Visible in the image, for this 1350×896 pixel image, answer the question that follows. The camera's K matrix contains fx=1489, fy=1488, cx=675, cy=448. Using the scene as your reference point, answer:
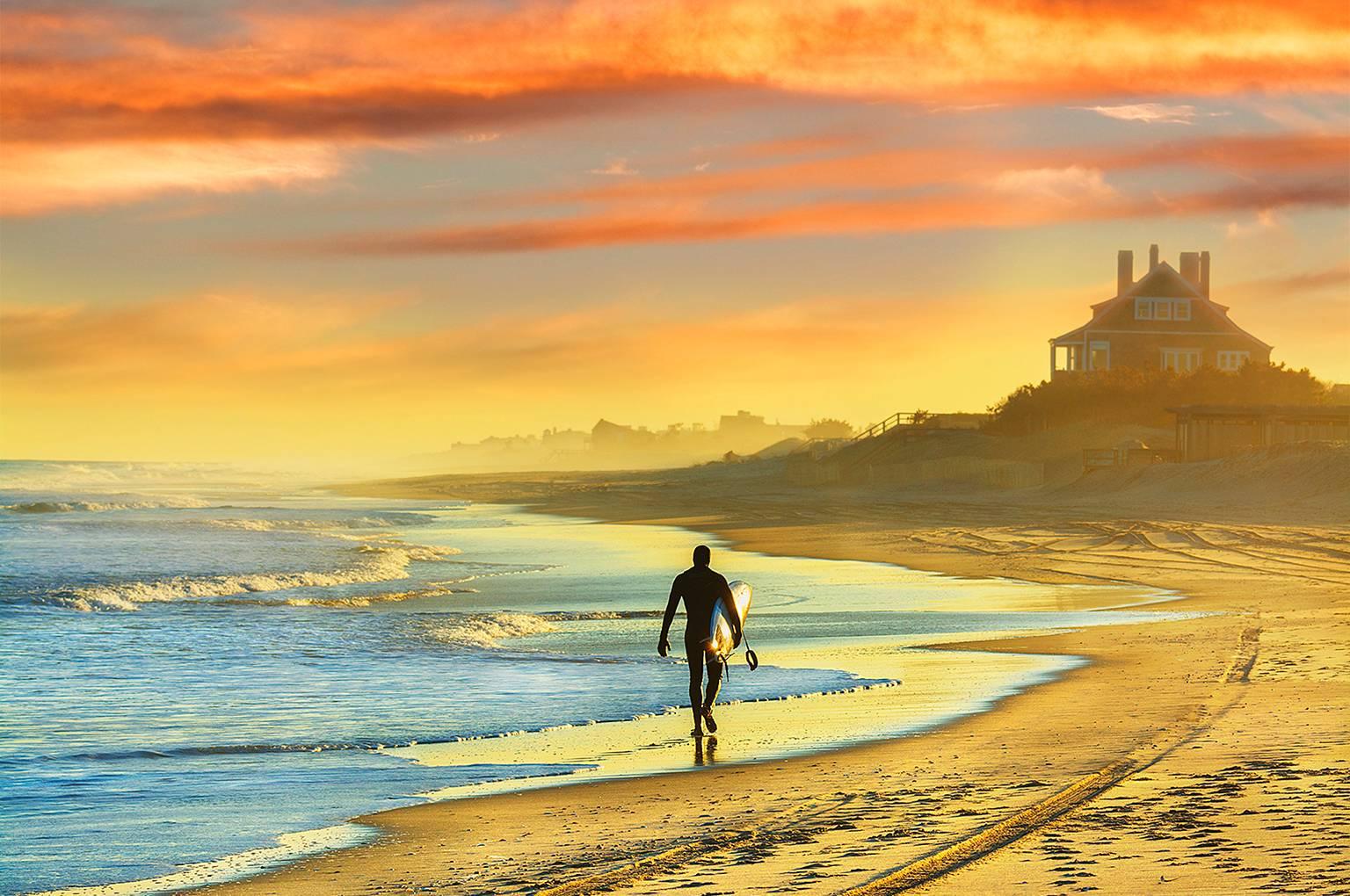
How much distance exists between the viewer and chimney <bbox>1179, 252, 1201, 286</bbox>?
280 ft

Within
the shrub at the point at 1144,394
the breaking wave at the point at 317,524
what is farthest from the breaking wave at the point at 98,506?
the shrub at the point at 1144,394

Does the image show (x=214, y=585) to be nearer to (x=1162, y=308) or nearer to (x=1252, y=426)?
(x=1252, y=426)

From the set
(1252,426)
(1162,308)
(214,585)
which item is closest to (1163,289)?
(1162,308)

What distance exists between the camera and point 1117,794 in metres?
8.83

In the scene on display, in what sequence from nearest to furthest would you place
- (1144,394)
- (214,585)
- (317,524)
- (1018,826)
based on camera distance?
1. (1018,826)
2. (214,585)
3. (317,524)
4. (1144,394)

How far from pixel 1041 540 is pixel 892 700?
2456 centimetres

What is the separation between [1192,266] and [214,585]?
70.5 metres

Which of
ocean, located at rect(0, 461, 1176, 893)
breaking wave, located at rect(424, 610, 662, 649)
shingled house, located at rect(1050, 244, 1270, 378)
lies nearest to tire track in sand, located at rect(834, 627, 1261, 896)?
ocean, located at rect(0, 461, 1176, 893)

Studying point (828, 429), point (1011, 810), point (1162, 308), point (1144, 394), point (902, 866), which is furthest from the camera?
point (828, 429)

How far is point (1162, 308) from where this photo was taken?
81250 millimetres

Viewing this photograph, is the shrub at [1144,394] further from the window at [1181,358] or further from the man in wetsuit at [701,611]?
the man in wetsuit at [701,611]

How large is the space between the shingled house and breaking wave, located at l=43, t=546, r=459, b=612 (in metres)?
56.2

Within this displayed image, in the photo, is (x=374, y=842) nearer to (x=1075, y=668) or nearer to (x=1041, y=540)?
(x=1075, y=668)

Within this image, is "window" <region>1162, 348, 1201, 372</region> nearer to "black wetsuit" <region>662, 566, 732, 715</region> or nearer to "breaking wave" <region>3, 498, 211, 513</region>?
"breaking wave" <region>3, 498, 211, 513</region>
